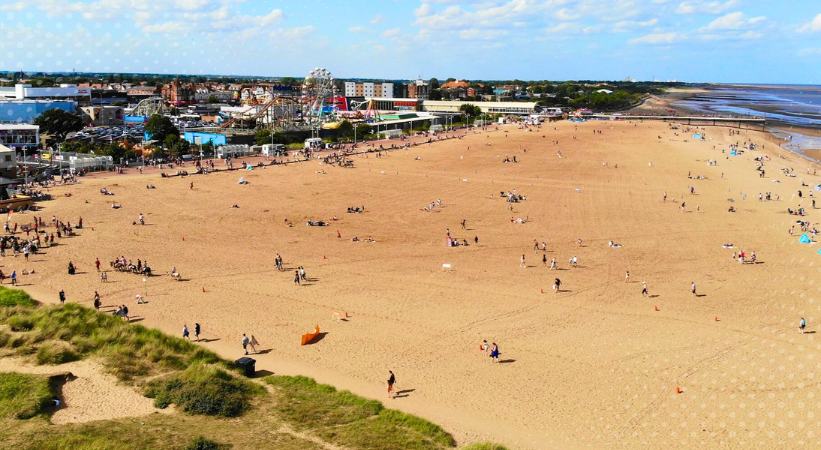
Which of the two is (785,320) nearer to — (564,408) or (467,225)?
(564,408)

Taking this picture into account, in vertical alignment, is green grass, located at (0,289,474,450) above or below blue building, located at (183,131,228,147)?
below

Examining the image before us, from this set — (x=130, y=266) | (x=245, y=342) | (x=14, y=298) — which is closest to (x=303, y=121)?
(x=130, y=266)

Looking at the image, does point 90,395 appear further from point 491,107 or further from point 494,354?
point 491,107

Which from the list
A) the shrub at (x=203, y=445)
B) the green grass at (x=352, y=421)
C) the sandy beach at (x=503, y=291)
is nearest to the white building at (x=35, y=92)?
the sandy beach at (x=503, y=291)

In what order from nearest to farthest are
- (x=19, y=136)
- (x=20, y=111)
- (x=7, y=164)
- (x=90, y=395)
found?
1. (x=90, y=395)
2. (x=7, y=164)
3. (x=19, y=136)
4. (x=20, y=111)

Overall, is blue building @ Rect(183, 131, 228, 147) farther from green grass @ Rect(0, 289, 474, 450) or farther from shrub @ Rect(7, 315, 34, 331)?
green grass @ Rect(0, 289, 474, 450)

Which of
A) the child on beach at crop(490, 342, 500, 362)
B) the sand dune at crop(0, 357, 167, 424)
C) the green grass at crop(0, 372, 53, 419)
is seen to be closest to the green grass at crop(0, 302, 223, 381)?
the sand dune at crop(0, 357, 167, 424)

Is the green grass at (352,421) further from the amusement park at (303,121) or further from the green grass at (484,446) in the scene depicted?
the amusement park at (303,121)
